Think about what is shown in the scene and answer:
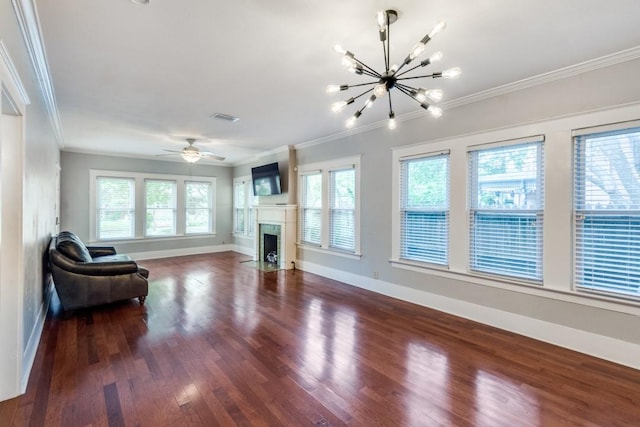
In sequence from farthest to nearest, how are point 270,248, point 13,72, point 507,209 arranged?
point 270,248
point 507,209
point 13,72

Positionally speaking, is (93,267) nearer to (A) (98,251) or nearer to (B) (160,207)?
(A) (98,251)

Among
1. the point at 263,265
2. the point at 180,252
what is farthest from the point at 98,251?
the point at 263,265

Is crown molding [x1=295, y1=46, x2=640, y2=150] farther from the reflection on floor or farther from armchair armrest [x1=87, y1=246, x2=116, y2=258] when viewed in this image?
armchair armrest [x1=87, y1=246, x2=116, y2=258]

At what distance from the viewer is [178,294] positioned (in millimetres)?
4633

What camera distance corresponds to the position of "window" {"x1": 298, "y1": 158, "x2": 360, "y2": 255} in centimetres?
529

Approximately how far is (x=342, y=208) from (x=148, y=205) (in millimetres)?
5488

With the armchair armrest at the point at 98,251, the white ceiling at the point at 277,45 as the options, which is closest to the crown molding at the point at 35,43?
the white ceiling at the point at 277,45

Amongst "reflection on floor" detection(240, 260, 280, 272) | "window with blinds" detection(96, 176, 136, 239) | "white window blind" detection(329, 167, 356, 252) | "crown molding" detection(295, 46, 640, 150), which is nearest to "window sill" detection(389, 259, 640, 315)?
"white window blind" detection(329, 167, 356, 252)

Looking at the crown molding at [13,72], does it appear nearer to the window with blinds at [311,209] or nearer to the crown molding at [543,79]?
the crown molding at [543,79]

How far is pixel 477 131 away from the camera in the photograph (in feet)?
11.8

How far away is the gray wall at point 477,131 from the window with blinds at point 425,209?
24 centimetres

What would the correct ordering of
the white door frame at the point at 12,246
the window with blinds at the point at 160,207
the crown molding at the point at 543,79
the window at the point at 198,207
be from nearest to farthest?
the white door frame at the point at 12,246 → the crown molding at the point at 543,79 → the window with blinds at the point at 160,207 → the window at the point at 198,207

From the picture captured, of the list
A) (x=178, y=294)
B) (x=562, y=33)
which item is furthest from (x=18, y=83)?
(x=562, y=33)

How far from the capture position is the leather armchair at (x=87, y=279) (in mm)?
3691
